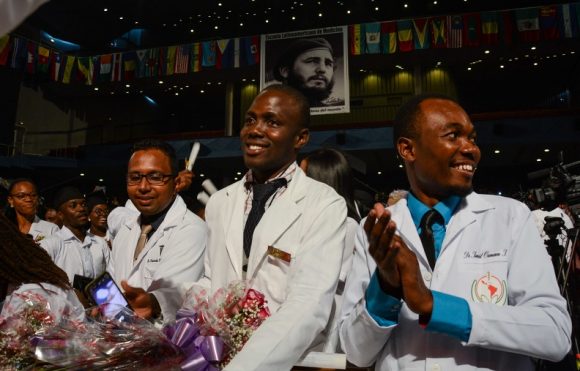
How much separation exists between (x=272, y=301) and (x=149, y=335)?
0.51m

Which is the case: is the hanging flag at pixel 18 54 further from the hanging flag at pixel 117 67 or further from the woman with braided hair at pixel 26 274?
the woman with braided hair at pixel 26 274

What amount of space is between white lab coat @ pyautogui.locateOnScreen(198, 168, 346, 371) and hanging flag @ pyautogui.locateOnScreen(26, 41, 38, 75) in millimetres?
17770

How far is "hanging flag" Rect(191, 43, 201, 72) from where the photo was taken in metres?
16.7

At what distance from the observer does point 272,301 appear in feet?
5.64

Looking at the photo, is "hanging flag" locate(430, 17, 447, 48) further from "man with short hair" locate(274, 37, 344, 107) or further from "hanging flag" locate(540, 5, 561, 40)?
"man with short hair" locate(274, 37, 344, 107)

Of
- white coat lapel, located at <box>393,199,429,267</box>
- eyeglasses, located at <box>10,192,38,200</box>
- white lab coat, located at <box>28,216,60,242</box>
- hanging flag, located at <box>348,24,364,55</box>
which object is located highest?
hanging flag, located at <box>348,24,364,55</box>

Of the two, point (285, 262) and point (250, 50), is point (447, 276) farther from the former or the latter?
point (250, 50)

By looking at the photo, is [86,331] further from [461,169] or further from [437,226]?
[461,169]

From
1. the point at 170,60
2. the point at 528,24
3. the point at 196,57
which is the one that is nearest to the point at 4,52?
the point at 170,60

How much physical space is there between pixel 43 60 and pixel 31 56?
1.54 ft

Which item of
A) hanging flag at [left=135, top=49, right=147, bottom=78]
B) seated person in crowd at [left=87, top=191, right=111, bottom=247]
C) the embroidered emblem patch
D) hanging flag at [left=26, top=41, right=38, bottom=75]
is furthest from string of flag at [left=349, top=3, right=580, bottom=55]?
the embroidered emblem patch

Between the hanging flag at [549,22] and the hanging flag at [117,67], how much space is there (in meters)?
14.0

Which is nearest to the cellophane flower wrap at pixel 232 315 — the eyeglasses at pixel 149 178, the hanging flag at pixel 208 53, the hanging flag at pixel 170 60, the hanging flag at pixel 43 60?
the eyeglasses at pixel 149 178

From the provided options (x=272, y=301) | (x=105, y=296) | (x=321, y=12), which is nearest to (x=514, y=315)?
(x=272, y=301)
